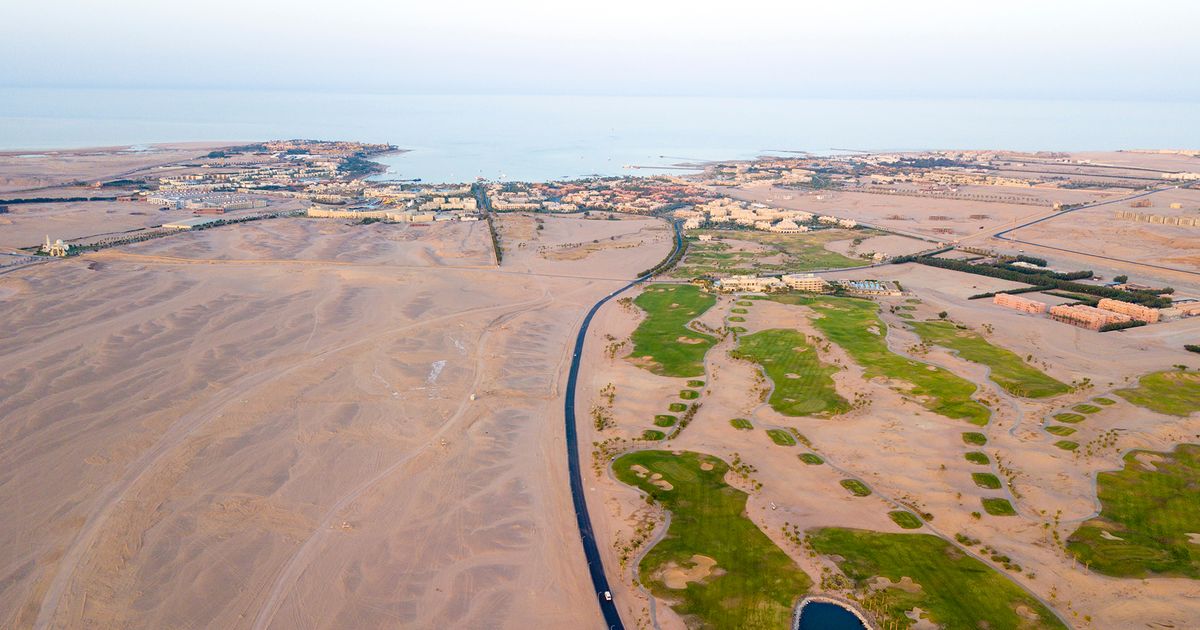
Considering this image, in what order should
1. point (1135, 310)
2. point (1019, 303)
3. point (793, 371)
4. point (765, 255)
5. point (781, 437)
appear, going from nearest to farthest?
point (781, 437), point (793, 371), point (1135, 310), point (1019, 303), point (765, 255)

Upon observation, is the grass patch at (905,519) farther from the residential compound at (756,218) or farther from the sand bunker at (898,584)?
the residential compound at (756,218)

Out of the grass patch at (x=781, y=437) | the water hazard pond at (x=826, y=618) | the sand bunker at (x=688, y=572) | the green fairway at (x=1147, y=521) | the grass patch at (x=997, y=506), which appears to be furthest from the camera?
the grass patch at (x=781, y=437)

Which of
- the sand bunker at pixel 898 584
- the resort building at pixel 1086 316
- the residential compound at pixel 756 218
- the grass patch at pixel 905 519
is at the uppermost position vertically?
the residential compound at pixel 756 218

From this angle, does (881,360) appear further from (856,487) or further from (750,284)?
(750,284)

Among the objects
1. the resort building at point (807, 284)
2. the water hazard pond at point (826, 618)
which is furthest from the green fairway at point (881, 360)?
the water hazard pond at point (826, 618)

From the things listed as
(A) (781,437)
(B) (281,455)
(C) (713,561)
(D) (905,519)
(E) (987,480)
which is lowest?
(C) (713,561)

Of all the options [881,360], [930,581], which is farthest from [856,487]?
[881,360]
